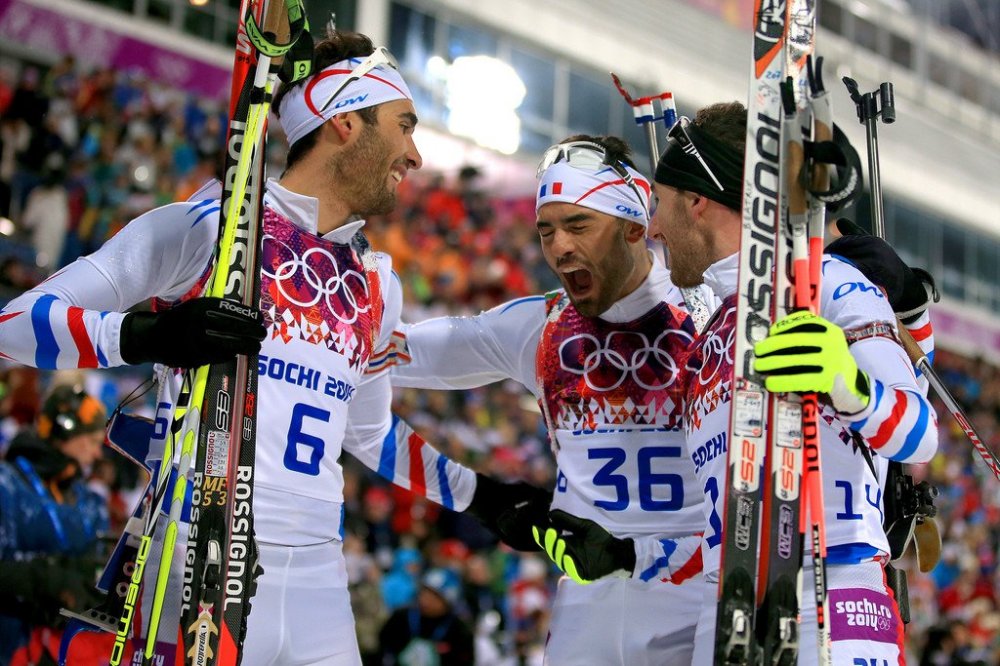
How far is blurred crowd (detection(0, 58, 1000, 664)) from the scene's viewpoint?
8.33 m

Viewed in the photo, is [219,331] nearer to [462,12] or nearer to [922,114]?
[462,12]

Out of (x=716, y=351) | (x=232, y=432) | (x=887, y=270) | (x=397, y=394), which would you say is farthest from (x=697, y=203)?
(x=397, y=394)

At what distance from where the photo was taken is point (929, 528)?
4129 millimetres

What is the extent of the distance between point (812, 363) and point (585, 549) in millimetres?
1198

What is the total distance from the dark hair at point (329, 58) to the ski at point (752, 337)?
1.35 meters

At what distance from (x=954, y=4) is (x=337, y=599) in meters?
33.2

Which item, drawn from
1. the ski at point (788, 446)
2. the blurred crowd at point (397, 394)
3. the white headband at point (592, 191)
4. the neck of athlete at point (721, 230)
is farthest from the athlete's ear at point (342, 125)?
the blurred crowd at point (397, 394)

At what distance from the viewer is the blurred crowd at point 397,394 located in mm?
8328

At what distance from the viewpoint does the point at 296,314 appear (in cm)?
371

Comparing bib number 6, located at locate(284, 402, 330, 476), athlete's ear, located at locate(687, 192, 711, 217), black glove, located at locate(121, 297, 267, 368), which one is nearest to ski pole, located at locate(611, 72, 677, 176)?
athlete's ear, located at locate(687, 192, 711, 217)

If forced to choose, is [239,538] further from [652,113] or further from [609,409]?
[652,113]

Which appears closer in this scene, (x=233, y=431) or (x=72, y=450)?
(x=233, y=431)

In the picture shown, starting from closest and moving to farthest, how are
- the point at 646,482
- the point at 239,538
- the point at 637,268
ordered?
the point at 239,538 < the point at 646,482 < the point at 637,268

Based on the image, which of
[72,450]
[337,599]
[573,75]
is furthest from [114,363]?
[573,75]
